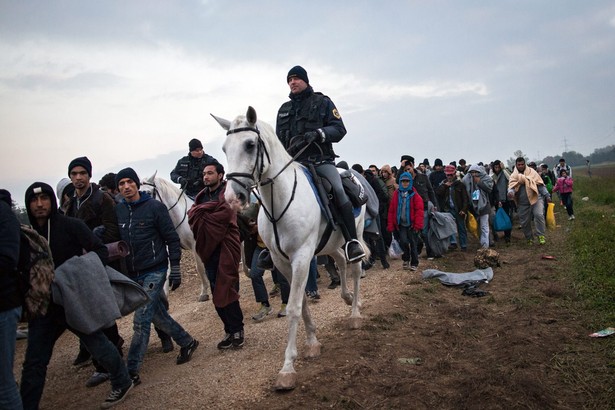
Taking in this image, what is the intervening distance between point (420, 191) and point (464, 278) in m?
3.19

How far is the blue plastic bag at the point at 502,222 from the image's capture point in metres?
12.1

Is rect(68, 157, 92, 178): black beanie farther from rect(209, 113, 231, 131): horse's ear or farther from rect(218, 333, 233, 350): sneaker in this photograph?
rect(218, 333, 233, 350): sneaker

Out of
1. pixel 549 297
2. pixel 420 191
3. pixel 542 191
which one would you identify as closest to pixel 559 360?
pixel 549 297

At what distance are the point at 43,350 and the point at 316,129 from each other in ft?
12.2

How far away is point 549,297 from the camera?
6.69 metres

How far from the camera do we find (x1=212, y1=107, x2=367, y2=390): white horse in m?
4.17

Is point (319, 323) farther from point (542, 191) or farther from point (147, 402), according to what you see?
point (542, 191)

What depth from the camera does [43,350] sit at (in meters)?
4.00

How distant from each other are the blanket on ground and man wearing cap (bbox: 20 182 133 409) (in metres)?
1.40

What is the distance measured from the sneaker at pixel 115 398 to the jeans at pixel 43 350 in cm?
30

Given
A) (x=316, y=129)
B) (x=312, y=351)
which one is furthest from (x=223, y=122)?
(x=312, y=351)

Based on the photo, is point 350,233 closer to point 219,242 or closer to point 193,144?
point 219,242

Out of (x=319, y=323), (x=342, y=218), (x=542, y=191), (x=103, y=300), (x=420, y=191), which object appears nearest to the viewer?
(x=103, y=300)

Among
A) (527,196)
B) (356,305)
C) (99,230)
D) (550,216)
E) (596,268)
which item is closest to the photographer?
(99,230)
